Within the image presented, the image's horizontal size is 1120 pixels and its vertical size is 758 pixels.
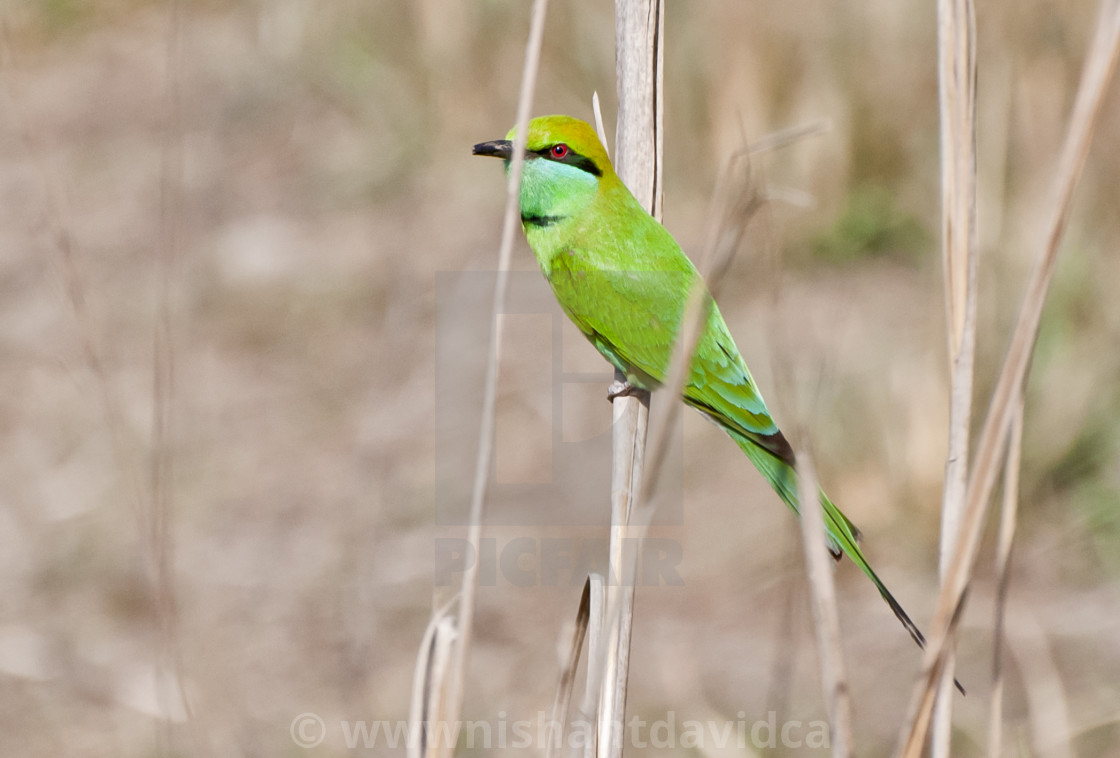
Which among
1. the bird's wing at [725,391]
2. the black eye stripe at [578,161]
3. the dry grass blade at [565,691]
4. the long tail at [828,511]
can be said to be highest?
the black eye stripe at [578,161]

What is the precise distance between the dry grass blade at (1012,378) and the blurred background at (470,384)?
1055 millimetres

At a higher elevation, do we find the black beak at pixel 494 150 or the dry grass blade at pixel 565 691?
the black beak at pixel 494 150

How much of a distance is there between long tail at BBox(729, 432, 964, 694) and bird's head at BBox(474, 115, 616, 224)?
628mm

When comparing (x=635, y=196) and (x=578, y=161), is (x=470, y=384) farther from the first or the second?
(x=635, y=196)

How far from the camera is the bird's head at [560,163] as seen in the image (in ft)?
6.57

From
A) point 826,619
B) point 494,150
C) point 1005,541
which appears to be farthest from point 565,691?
point 494,150

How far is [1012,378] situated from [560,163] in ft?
4.57

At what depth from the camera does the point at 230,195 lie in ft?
14.8

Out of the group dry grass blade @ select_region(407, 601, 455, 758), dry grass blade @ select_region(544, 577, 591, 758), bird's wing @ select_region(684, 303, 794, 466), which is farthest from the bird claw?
dry grass blade @ select_region(407, 601, 455, 758)

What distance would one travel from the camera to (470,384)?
3.56 metres

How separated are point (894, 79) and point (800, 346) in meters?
1.14

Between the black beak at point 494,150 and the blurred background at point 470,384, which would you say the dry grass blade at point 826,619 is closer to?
the blurred background at point 470,384

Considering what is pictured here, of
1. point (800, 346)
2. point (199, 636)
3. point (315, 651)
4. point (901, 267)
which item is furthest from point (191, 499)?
point (901, 267)

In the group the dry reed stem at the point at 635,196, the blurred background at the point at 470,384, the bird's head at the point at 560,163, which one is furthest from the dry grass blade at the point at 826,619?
the bird's head at the point at 560,163
